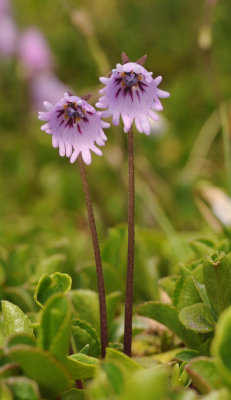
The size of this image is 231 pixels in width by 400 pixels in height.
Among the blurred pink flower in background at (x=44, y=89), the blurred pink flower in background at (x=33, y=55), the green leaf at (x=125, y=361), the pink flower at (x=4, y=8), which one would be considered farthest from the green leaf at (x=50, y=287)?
the pink flower at (x=4, y=8)

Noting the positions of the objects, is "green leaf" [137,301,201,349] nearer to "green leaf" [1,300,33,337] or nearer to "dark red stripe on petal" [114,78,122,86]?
"green leaf" [1,300,33,337]

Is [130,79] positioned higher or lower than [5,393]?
higher

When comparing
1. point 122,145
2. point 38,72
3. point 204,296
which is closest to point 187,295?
point 204,296

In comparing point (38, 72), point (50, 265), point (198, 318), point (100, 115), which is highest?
point (38, 72)

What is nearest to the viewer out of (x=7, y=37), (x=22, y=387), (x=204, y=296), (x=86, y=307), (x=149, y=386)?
(x=149, y=386)

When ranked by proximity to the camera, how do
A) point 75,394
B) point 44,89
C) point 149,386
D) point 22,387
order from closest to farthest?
point 149,386
point 22,387
point 75,394
point 44,89

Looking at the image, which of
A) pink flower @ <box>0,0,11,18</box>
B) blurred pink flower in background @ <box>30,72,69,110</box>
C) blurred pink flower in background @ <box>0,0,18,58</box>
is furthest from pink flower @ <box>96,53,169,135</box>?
pink flower @ <box>0,0,11,18</box>

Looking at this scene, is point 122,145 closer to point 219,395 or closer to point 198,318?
point 198,318
